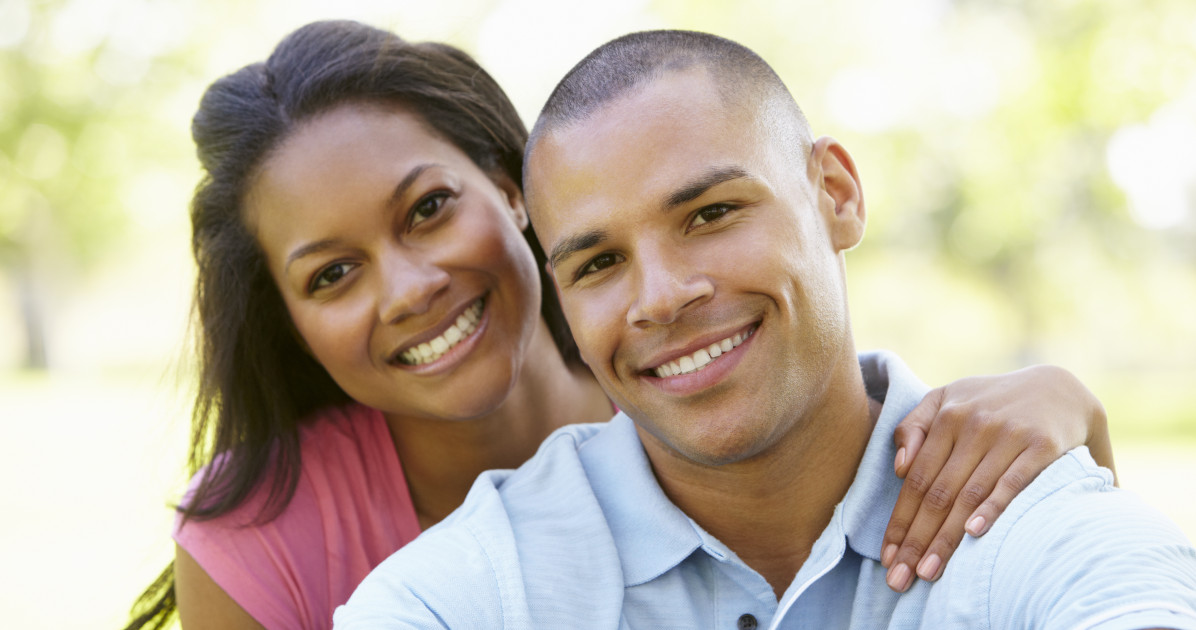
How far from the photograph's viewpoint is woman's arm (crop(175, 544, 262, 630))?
297cm

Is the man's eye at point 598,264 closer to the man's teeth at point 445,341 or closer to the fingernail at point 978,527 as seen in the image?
the man's teeth at point 445,341

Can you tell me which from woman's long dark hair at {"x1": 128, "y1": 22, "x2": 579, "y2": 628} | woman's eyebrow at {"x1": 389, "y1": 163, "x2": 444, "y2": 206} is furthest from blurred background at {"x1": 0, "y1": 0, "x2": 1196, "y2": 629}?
woman's eyebrow at {"x1": 389, "y1": 163, "x2": 444, "y2": 206}

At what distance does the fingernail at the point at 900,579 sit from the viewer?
2102 mm

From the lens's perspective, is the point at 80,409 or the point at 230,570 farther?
the point at 80,409

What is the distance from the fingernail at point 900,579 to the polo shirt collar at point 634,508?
1.34 feet

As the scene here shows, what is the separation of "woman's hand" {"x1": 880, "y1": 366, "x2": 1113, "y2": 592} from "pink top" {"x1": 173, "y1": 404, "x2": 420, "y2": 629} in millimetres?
1629

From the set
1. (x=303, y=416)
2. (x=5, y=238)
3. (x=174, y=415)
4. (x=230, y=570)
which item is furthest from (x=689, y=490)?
(x=5, y=238)

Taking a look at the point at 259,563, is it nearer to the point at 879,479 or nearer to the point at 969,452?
the point at 879,479

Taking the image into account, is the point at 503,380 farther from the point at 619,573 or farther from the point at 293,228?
the point at 619,573

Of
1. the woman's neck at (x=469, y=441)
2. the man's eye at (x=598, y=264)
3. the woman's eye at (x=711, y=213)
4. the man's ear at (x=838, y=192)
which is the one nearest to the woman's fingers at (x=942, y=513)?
the man's ear at (x=838, y=192)

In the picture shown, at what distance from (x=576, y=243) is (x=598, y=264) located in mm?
92

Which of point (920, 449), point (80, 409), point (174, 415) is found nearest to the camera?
point (920, 449)

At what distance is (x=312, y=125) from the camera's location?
9.86 ft

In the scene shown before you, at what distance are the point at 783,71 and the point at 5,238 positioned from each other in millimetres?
17118
